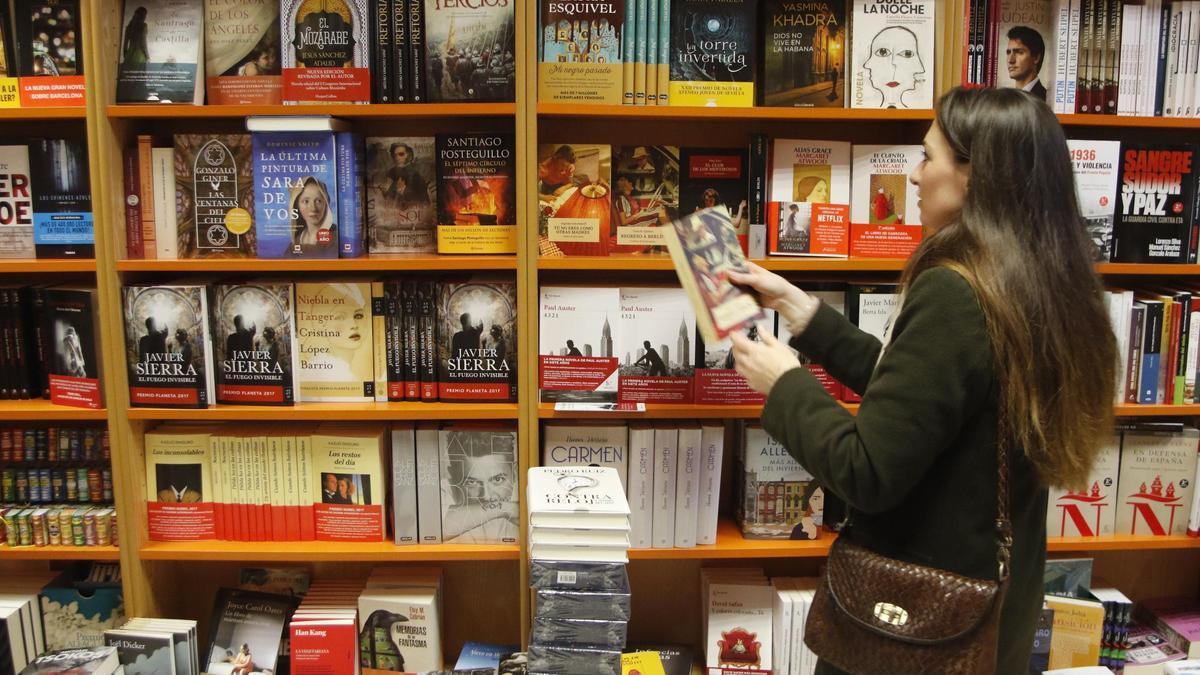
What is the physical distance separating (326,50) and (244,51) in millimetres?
243

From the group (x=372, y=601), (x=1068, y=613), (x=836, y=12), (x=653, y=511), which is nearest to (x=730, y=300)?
(x=653, y=511)

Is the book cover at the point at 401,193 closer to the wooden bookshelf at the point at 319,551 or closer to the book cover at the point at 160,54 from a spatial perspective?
the book cover at the point at 160,54

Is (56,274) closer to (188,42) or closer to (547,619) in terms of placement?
(188,42)

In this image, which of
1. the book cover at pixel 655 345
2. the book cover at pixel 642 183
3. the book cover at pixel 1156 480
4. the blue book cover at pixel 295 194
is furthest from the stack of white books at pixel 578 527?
the book cover at pixel 1156 480

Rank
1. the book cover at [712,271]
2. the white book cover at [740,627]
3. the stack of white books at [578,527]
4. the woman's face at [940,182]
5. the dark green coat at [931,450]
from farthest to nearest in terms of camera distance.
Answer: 1. the white book cover at [740,627]
2. the stack of white books at [578,527]
3. the book cover at [712,271]
4. the woman's face at [940,182]
5. the dark green coat at [931,450]

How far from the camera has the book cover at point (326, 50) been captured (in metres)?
2.00

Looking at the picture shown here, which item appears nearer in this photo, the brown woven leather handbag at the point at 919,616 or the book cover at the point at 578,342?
the brown woven leather handbag at the point at 919,616

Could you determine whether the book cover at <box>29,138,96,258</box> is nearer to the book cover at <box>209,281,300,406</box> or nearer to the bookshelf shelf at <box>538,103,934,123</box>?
the book cover at <box>209,281,300,406</box>

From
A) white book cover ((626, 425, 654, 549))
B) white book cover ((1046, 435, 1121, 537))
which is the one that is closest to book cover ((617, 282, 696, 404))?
white book cover ((626, 425, 654, 549))

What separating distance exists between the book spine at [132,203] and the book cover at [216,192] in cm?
10

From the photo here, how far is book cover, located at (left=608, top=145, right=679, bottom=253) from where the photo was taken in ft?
7.03

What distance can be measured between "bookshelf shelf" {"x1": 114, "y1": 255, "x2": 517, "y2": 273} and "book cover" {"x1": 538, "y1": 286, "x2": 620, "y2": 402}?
0.15 m

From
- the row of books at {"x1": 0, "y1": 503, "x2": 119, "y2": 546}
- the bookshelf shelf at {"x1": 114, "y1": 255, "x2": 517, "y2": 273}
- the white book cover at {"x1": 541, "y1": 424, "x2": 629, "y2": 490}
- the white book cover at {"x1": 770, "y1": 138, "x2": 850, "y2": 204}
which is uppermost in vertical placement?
the white book cover at {"x1": 770, "y1": 138, "x2": 850, "y2": 204}

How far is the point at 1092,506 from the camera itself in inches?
89.4
